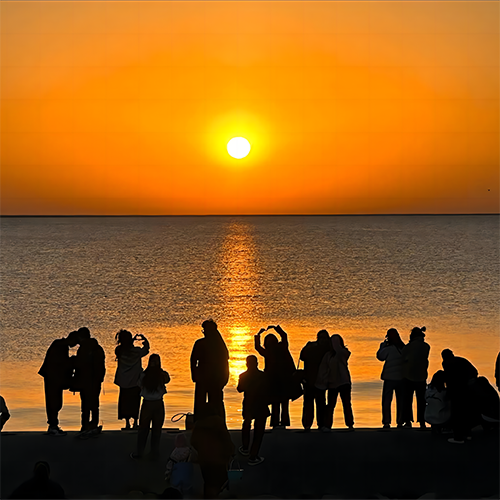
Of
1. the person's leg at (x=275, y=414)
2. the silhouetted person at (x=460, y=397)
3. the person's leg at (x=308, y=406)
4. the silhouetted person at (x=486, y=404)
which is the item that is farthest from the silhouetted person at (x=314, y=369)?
the silhouetted person at (x=486, y=404)

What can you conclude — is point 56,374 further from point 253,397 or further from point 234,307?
point 234,307

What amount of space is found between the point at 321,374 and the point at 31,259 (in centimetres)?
9794

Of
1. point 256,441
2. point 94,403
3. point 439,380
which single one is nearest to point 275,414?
point 256,441

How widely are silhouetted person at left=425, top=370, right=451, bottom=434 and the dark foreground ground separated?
0.22m

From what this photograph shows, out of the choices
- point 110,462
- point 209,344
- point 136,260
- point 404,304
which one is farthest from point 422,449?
point 136,260

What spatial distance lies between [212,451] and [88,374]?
12.0 ft

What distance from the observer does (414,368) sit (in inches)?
524

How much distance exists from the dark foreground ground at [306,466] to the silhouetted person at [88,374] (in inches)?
14.3

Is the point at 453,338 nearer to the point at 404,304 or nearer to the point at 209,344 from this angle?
the point at 404,304

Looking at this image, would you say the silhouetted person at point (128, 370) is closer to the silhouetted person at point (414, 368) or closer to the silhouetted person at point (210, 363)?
the silhouetted person at point (210, 363)

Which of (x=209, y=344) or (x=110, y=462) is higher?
(x=209, y=344)

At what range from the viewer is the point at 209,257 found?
112312 mm

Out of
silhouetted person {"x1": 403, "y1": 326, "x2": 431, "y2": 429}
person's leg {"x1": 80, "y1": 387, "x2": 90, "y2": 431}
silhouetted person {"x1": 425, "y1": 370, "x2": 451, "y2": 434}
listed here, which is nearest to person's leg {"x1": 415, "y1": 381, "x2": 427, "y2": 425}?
silhouetted person {"x1": 403, "y1": 326, "x2": 431, "y2": 429}

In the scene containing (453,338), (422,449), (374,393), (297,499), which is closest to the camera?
(297,499)
